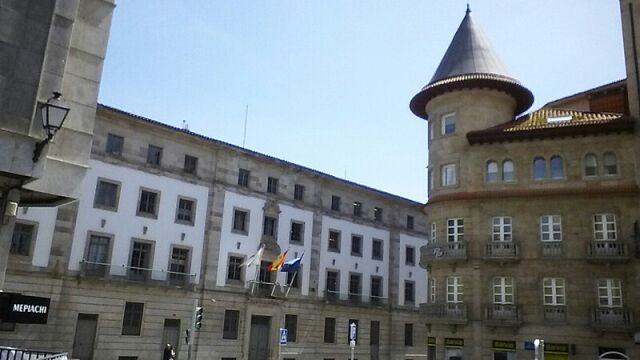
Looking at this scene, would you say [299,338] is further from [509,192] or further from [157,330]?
[509,192]

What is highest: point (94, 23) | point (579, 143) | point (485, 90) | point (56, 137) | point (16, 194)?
point (485, 90)

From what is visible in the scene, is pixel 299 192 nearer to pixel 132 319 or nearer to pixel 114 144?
pixel 114 144

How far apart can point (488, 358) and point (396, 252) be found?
76.2 feet

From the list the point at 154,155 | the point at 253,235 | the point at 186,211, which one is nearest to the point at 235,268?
the point at 253,235

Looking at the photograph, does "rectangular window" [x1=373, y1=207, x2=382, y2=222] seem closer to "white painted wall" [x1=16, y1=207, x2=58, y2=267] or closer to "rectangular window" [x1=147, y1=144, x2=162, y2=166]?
"rectangular window" [x1=147, y1=144, x2=162, y2=166]

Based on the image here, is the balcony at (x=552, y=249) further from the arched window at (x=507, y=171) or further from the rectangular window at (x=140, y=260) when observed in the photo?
the rectangular window at (x=140, y=260)

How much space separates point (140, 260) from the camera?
36906mm

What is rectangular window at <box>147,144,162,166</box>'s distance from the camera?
38606 mm

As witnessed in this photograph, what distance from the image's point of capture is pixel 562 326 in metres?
29.7

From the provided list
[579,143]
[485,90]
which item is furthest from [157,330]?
[579,143]

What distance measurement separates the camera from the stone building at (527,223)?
29.4 m

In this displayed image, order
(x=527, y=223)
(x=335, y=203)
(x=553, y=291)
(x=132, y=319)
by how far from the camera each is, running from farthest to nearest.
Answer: (x=335, y=203)
(x=132, y=319)
(x=527, y=223)
(x=553, y=291)

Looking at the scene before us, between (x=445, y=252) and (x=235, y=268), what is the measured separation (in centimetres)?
1664

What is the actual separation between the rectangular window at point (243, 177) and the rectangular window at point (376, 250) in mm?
15157
